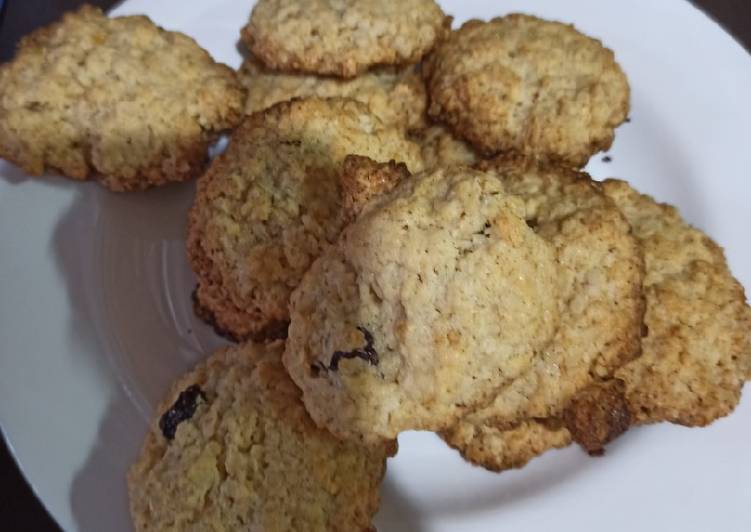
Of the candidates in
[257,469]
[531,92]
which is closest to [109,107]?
[257,469]

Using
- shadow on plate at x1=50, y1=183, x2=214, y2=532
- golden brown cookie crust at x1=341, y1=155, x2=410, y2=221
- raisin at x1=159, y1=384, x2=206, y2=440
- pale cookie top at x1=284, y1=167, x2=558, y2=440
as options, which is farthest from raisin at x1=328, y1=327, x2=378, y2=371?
shadow on plate at x1=50, y1=183, x2=214, y2=532

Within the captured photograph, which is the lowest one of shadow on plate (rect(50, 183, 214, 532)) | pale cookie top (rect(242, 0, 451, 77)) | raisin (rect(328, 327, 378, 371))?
shadow on plate (rect(50, 183, 214, 532))

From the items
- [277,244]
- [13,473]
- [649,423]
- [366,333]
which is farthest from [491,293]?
[13,473]

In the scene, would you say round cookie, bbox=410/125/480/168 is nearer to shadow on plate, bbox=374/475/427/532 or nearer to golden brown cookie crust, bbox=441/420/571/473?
golden brown cookie crust, bbox=441/420/571/473

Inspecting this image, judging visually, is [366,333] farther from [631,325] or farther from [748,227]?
[748,227]

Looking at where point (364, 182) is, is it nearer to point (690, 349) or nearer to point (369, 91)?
point (369, 91)
